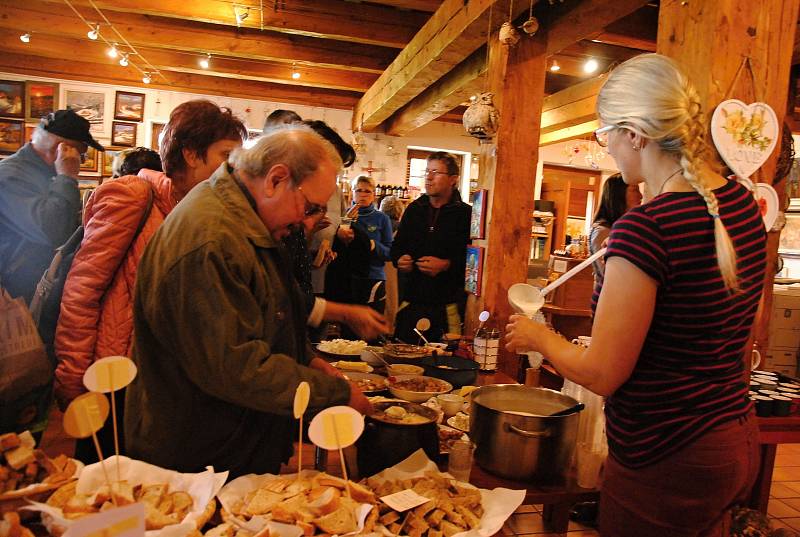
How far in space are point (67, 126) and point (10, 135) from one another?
626cm

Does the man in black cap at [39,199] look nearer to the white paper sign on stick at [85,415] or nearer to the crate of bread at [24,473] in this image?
the crate of bread at [24,473]

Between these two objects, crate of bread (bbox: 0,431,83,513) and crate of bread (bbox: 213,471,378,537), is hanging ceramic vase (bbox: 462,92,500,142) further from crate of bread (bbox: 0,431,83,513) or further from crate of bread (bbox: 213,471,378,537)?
crate of bread (bbox: 0,431,83,513)

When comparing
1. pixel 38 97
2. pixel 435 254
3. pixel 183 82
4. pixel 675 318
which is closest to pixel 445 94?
pixel 435 254

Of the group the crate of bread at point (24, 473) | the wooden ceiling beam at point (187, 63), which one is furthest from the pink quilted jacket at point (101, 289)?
the wooden ceiling beam at point (187, 63)

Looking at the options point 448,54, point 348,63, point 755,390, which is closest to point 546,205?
point 348,63

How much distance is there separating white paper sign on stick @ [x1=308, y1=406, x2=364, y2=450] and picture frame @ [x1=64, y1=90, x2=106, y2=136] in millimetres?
8488

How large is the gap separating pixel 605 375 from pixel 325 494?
64 cm

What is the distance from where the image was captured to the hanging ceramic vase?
11.0 ft

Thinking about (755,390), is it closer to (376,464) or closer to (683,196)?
(683,196)

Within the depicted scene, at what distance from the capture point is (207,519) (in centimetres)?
110

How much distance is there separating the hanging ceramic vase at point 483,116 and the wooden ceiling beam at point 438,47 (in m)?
0.60

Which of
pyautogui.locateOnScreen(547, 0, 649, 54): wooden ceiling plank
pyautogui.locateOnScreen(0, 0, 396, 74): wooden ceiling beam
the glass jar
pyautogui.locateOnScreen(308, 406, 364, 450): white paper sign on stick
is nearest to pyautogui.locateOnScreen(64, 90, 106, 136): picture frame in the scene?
pyautogui.locateOnScreen(0, 0, 396, 74): wooden ceiling beam

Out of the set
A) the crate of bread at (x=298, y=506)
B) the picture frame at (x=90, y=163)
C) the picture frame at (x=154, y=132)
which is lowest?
the crate of bread at (x=298, y=506)

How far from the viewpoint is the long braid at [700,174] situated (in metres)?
1.15
